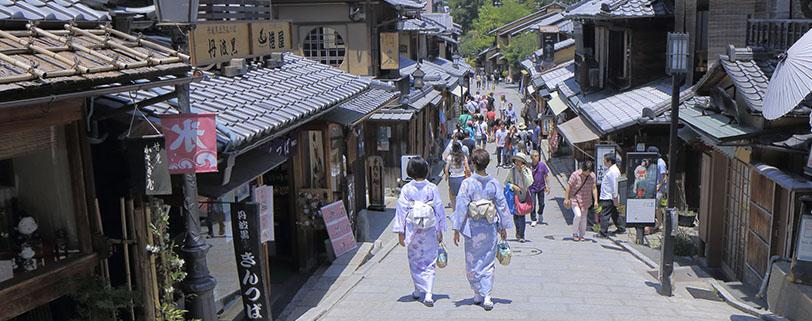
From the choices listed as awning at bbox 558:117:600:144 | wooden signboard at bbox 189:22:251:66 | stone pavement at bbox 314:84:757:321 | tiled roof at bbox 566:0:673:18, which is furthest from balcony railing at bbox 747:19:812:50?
wooden signboard at bbox 189:22:251:66

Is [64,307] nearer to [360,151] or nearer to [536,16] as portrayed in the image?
[360,151]

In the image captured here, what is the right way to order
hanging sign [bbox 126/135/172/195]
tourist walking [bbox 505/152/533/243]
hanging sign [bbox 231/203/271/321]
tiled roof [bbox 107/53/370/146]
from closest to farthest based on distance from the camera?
hanging sign [bbox 126/135/172/195] → tiled roof [bbox 107/53/370/146] → hanging sign [bbox 231/203/271/321] → tourist walking [bbox 505/152/533/243]

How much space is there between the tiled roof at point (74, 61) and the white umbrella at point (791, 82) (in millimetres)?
6555

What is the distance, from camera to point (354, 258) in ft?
46.2

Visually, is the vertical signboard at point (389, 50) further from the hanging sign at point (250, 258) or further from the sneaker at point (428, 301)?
the hanging sign at point (250, 258)

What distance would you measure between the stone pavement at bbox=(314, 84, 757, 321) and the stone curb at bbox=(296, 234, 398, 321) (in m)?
0.09

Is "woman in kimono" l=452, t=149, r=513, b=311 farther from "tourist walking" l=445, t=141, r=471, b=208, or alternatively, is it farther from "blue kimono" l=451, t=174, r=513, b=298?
"tourist walking" l=445, t=141, r=471, b=208

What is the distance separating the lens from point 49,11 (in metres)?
7.47

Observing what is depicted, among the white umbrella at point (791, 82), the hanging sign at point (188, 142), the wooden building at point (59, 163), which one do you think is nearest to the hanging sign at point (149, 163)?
the hanging sign at point (188, 142)

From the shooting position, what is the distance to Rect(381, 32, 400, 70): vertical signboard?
2219cm

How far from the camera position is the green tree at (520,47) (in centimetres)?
6406

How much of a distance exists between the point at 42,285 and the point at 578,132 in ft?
57.6

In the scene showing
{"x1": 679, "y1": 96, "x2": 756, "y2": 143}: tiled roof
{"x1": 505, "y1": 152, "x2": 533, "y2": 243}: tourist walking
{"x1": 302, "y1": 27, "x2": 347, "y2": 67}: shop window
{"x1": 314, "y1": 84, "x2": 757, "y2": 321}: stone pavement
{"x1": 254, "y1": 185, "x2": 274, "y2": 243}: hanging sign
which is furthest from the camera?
{"x1": 302, "y1": 27, "x2": 347, "y2": 67}: shop window

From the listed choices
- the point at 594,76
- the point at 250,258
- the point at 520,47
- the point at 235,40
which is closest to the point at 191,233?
the point at 250,258
